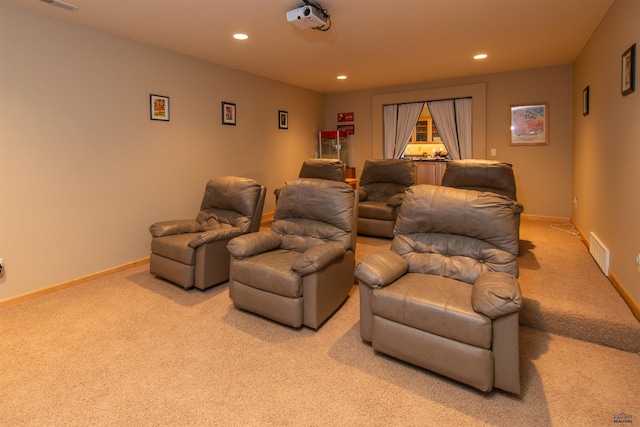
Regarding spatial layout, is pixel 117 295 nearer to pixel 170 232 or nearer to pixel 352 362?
pixel 170 232

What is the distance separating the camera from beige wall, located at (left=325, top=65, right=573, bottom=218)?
5.52 meters

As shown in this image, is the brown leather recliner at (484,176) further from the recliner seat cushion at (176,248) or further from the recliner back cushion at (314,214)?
the recliner seat cushion at (176,248)

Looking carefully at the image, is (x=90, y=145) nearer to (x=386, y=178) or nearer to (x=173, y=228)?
(x=173, y=228)

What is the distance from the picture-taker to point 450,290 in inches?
82.4

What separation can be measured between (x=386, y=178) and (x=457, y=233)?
3.13 metres

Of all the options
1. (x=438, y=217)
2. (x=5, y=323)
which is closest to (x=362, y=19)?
(x=438, y=217)

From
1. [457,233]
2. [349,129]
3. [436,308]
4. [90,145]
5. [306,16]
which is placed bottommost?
[436,308]

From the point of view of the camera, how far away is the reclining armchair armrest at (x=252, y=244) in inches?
111

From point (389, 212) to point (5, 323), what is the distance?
4.06 meters

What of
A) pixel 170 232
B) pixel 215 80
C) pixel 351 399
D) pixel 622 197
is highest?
pixel 215 80

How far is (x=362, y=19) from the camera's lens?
345 cm

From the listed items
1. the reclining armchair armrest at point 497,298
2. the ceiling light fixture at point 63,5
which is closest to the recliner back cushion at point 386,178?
the reclining armchair armrest at point 497,298

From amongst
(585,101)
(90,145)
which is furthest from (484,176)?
(90,145)

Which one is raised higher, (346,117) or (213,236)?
(346,117)
